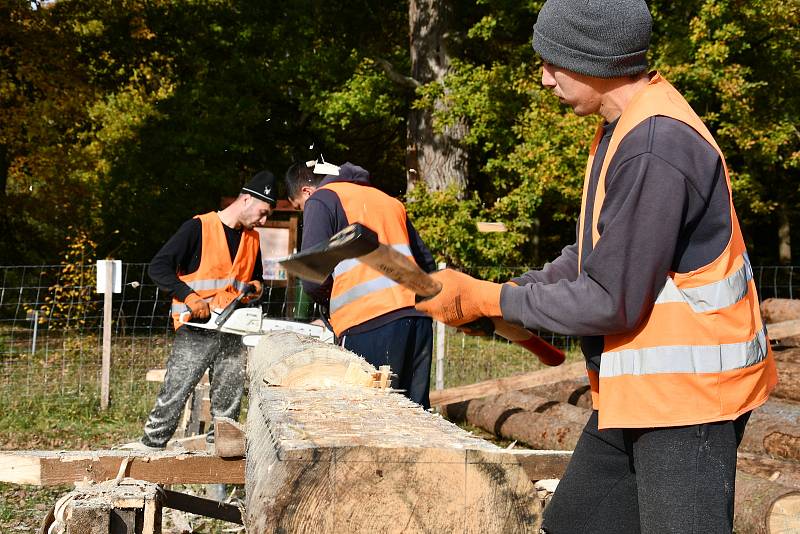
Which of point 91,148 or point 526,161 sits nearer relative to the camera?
point 526,161

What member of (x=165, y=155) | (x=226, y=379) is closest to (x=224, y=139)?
(x=165, y=155)

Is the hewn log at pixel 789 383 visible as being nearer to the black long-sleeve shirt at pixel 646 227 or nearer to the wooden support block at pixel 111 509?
the wooden support block at pixel 111 509

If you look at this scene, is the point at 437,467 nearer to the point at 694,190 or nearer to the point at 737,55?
the point at 694,190

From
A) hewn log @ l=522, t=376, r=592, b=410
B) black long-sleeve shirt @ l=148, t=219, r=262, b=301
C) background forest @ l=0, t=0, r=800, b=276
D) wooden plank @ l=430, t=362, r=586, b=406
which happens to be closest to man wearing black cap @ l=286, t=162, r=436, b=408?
black long-sleeve shirt @ l=148, t=219, r=262, b=301

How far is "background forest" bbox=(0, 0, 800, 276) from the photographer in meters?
15.2

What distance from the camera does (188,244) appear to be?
625cm

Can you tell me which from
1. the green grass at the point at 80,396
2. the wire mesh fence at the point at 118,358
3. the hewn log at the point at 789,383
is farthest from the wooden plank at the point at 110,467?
the hewn log at the point at 789,383

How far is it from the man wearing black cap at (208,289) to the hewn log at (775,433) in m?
3.54

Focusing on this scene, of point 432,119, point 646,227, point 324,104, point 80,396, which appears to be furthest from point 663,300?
point 324,104

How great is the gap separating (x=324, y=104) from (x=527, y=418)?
11.2 m

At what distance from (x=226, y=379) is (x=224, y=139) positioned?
14.1 metres

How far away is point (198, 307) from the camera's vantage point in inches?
234

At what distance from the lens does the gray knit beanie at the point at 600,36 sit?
2252mm

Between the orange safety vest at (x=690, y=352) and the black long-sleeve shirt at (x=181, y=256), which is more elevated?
the orange safety vest at (x=690, y=352)
